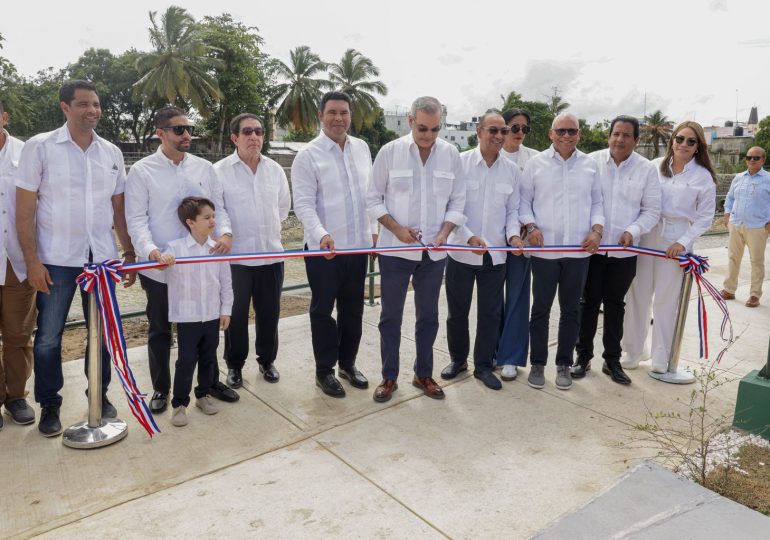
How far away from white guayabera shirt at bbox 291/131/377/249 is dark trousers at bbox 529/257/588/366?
1.40 m

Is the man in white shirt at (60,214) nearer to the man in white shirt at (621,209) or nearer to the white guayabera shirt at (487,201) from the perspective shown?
the white guayabera shirt at (487,201)

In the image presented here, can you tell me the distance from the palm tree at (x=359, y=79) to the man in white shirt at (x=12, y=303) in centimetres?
4220

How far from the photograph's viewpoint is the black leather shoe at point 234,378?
4.22 meters

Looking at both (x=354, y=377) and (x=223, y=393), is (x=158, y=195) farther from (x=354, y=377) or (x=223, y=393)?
(x=354, y=377)

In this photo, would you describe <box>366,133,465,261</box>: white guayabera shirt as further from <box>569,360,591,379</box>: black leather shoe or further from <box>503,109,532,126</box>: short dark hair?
<box>569,360,591,379</box>: black leather shoe

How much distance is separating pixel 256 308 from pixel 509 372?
6.88ft

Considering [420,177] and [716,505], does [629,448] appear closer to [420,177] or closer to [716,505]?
[716,505]

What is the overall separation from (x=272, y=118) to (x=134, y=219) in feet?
142

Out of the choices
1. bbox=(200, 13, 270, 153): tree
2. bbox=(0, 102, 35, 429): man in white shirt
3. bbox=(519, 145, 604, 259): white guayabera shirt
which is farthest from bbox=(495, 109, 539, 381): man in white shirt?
bbox=(200, 13, 270, 153): tree

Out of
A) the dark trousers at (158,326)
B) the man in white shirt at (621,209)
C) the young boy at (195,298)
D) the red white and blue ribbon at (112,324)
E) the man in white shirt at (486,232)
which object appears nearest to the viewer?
the red white and blue ribbon at (112,324)

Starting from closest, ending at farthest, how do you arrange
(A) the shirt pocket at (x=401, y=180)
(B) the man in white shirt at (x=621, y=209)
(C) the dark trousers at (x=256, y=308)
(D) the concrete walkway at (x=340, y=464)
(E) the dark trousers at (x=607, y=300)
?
(D) the concrete walkway at (x=340, y=464)
(A) the shirt pocket at (x=401, y=180)
(C) the dark trousers at (x=256, y=308)
(B) the man in white shirt at (x=621, y=209)
(E) the dark trousers at (x=607, y=300)

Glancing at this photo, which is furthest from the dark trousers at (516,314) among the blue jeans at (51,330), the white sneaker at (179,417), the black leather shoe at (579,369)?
the blue jeans at (51,330)

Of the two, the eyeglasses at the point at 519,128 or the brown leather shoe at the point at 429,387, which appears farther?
the eyeglasses at the point at 519,128

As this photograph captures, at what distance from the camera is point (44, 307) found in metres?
3.47
